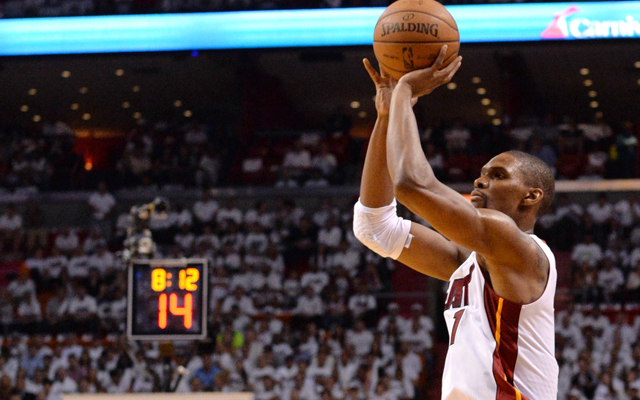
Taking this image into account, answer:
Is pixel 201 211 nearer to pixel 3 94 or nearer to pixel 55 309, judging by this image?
pixel 55 309

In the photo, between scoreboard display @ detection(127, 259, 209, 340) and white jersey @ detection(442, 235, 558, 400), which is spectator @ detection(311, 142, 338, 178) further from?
white jersey @ detection(442, 235, 558, 400)

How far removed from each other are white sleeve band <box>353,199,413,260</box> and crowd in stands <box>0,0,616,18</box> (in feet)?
35.5

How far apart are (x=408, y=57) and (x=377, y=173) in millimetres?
407

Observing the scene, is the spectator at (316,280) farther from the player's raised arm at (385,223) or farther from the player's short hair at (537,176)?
the player's short hair at (537,176)

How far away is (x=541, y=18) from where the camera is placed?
13.1 metres

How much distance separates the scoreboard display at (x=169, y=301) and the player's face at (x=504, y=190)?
209 inches

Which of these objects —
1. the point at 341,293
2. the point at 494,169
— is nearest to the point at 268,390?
the point at 341,293

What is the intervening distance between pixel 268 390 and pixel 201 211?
15.7 feet

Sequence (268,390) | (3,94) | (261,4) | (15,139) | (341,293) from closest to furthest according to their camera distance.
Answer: (268,390) → (341,293) → (261,4) → (15,139) → (3,94)

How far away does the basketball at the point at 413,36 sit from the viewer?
2736 mm

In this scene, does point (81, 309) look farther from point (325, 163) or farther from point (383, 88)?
point (383, 88)

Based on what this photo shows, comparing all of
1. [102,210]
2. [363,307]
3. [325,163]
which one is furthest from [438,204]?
[102,210]

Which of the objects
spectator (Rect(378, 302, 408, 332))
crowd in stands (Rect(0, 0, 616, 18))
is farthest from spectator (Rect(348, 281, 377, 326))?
crowd in stands (Rect(0, 0, 616, 18))

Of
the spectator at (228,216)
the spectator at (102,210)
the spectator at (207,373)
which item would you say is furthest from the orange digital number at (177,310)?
the spectator at (102,210)
